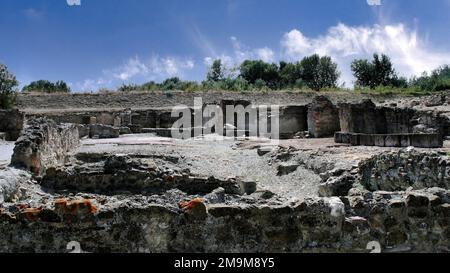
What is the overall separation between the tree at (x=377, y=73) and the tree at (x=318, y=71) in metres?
6.60

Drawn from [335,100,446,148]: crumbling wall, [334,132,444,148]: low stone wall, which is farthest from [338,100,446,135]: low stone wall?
[334,132,444,148]: low stone wall

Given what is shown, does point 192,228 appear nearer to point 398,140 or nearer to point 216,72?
point 398,140

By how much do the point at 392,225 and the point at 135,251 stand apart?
79.4 inches

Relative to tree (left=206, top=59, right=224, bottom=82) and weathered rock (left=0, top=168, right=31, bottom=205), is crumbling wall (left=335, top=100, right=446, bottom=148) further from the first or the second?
tree (left=206, top=59, right=224, bottom=82)

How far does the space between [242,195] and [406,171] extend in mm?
2399

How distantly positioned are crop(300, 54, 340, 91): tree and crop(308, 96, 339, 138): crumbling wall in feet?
145

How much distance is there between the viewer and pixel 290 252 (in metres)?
3.63

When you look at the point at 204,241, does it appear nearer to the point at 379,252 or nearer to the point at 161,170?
the point at 379,252

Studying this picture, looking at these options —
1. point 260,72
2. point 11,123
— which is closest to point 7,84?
point 11,123

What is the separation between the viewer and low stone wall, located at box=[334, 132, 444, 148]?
10.2 metres

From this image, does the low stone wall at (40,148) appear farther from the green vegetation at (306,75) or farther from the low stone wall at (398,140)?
the green vegetation at (306,75)

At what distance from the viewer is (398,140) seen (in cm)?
1080

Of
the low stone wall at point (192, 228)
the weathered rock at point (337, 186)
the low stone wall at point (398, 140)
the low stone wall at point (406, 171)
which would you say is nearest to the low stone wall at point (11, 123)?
the low stone wall at point (398, 140)
